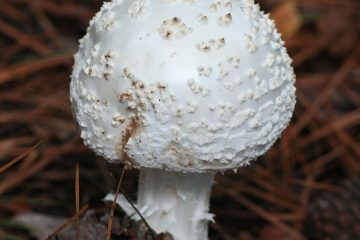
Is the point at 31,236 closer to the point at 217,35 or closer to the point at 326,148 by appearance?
the point at 217,35

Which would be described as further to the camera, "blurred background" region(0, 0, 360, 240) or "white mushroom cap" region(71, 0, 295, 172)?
"blurred background" region(0, 0, 360, 240)

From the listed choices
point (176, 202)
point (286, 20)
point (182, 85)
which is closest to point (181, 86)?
point (182, 85)

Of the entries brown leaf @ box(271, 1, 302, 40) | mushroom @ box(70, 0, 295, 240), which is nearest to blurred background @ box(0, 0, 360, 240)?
brown leaf @ box(271, 1, 302, 40)

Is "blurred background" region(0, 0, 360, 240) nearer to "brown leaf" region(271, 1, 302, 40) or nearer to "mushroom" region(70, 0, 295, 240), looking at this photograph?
"brown leaf" region(271, 1, 302, 40)

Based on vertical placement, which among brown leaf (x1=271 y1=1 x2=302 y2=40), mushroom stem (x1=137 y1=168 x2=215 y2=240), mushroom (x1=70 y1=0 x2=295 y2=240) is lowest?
mushroom stem (x1=137 y1=168 x2=215 y2=240)

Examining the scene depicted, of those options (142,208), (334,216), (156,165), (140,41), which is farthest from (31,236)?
(334,216)

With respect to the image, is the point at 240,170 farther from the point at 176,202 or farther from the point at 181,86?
the point at 181,86

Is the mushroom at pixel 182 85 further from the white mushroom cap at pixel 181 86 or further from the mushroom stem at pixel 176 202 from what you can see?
the mushroom stem at pixel 176 202
